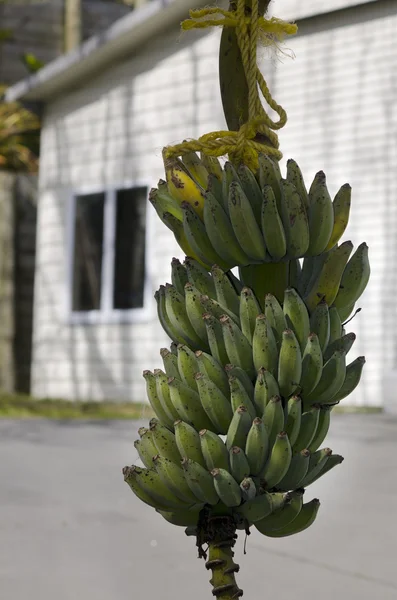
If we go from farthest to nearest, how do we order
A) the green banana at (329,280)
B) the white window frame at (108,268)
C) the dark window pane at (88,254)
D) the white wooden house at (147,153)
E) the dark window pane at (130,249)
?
the dark window pane at (88,254)
the dark window pane at (130,249)
the white window frame at (108,268)
the white wooden house at (147,153)
the green banana at (329,280)

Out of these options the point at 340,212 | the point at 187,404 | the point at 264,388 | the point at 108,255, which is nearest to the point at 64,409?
the point at 108,255

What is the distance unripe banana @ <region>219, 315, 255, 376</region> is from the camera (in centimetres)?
191

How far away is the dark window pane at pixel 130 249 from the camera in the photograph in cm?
1344

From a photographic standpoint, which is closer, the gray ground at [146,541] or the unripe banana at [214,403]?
the unripe banana at [214,403]

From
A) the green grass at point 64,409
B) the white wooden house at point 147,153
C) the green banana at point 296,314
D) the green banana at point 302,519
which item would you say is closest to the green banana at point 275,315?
the green banana at point 296,314

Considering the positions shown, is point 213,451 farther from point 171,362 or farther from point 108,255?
point 108,255

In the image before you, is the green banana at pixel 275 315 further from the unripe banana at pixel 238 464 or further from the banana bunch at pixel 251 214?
the unripe banana at pixel 238 464

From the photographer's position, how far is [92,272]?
1399cm

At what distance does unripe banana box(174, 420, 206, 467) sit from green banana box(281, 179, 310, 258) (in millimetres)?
406

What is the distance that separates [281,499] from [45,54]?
18.8m

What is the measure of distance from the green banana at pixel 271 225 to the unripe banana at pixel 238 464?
40 centimetres

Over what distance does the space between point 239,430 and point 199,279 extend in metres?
0.33

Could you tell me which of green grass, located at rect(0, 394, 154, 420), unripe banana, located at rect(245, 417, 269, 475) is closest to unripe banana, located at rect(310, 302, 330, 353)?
unripe banana, located at rect(245, 417, 269, 475)

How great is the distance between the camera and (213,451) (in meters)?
1.88
